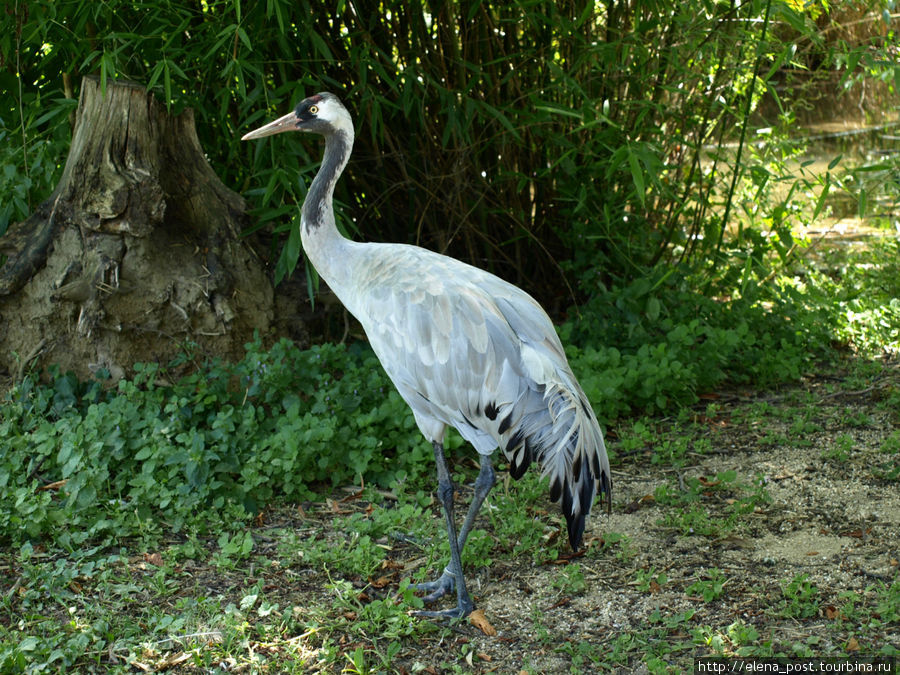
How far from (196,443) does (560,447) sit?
5.02 ft

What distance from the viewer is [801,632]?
9.68 feet

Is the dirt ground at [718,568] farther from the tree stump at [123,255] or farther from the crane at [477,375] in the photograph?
the tree stump at [123,255]

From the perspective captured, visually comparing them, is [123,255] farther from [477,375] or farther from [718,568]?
[718,568]

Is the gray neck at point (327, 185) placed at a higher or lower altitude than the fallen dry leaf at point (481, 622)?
higher

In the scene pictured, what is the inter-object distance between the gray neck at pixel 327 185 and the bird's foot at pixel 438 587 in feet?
4.74

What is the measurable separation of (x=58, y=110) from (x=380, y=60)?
63.4 inches

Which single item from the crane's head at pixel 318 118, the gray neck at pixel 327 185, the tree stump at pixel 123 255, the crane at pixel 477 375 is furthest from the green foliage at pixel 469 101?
the crane at pixel 477 375

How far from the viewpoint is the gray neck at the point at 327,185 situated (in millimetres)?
3775

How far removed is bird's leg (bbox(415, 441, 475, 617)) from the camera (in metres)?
3.23

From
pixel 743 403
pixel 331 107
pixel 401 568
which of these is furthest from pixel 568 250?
pixel 401 568

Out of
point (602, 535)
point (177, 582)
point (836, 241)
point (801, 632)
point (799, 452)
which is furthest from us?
point (836, 241)

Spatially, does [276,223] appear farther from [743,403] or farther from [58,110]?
[743,403]

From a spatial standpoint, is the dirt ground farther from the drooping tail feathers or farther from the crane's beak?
the crane's beak

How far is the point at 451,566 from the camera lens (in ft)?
11.0
